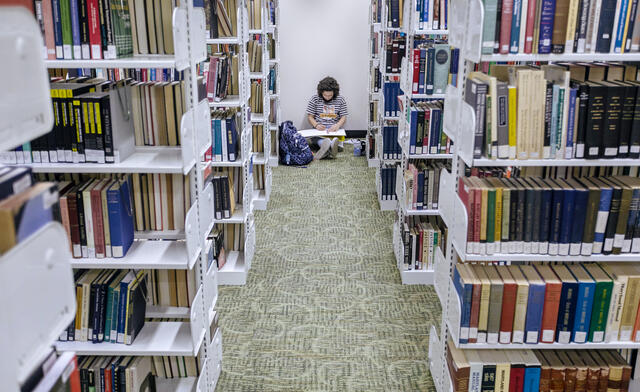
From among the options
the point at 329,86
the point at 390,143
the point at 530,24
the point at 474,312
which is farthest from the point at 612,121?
the point at 329,86

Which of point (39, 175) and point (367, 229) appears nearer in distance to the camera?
point (39, 175)

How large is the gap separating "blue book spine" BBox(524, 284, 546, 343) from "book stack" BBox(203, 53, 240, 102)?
2.41 m

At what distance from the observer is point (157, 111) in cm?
251

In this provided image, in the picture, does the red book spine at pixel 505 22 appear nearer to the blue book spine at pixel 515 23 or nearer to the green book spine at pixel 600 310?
the blue book spine at pixel 515 23

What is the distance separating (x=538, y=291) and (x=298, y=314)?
5.80ft

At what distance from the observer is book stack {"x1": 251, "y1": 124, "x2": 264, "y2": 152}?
5.18 meters

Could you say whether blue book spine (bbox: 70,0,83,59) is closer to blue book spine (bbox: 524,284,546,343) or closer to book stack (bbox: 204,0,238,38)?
book stack (bbox: 204,0,238,38)

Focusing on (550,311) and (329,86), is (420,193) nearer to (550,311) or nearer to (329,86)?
(550,311)

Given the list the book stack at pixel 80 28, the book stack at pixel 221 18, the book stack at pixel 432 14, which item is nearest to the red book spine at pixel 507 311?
the book stack at pixel 80 28

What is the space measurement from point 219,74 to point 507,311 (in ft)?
8.02

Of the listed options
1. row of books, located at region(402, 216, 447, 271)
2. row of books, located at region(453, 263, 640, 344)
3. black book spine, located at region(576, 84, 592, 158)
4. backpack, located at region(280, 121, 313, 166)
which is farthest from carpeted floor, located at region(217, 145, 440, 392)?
backpack, located at region(280, 121, 313, 166)

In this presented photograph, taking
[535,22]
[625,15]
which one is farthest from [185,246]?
[625,15]

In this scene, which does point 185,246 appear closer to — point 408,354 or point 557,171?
point 408,354

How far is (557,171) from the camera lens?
264cm
